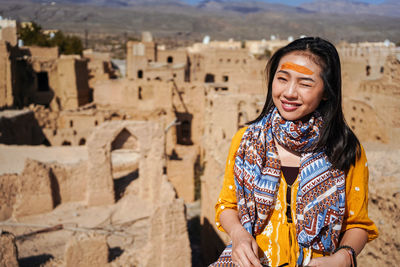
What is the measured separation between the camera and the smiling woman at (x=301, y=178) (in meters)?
1.85

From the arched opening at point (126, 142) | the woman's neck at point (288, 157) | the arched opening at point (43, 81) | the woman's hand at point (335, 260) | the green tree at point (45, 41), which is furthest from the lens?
the green tree at point (45, 41)

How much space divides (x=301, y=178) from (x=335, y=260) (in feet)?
1.51

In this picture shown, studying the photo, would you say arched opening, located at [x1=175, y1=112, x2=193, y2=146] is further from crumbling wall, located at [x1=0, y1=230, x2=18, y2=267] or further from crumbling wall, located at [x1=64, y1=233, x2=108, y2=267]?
crumbling wall, located at [x1=0, y1=230, x2=18, y2=267]

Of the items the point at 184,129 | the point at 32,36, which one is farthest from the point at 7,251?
the point at 32,36

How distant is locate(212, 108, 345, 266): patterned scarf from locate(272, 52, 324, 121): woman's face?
0.08m

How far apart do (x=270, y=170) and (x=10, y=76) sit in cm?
2036

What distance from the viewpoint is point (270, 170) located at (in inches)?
78.6

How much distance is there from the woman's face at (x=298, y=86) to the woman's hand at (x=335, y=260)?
0.76 m

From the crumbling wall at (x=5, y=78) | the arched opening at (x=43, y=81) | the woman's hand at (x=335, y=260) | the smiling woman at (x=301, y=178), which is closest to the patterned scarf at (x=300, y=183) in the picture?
the smiling woman at (x=301, y=178)

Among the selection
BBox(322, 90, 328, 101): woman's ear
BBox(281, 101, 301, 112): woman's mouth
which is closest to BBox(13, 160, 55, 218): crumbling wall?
BBox(281, 101, 301, 112): woman's mouth

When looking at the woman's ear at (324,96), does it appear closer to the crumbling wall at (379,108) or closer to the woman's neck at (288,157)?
the woman's neck at (288,157)

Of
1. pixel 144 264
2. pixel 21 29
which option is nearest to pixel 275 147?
pixel 144 264

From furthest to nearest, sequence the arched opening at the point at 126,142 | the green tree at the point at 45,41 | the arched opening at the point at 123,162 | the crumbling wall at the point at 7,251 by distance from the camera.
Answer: the green tree at the point at 45,41 → the arched opening at the point at 126,142 → the arched opening at the point at 123,162 → the crumbling wall at the point at 7,251

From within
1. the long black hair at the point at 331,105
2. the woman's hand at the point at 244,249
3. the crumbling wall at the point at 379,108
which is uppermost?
the long black hair at the point at 331,105
